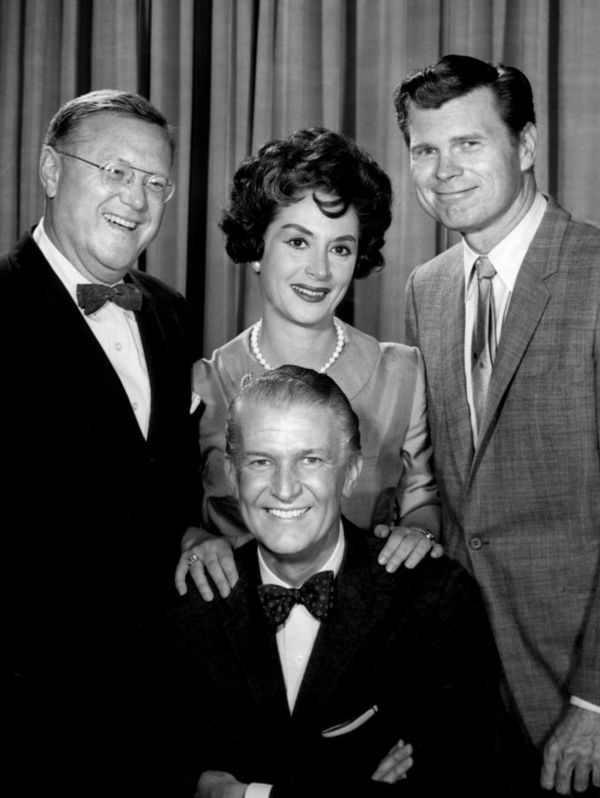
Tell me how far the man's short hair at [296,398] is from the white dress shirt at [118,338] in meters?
0.36

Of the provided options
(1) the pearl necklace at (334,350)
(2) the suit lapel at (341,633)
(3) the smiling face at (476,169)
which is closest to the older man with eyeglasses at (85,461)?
(1) the pearl necklace at (334,350)

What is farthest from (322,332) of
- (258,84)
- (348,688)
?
(258,84)

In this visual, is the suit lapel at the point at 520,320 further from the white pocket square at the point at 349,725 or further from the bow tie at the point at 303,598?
the white pocket square at the point at 349,725

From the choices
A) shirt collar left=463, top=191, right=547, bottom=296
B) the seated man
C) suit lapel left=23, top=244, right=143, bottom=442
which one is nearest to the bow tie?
the seated man

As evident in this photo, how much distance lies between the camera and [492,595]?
2.43 metres

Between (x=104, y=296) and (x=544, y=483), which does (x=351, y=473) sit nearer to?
(x=544, y=483)

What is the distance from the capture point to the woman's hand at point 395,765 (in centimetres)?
204

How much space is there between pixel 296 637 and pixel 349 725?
23 cm

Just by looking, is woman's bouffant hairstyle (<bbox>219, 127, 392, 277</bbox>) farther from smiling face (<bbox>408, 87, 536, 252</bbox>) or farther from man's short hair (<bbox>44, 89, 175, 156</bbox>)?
man's short hair (<bbox>44, 89, 175, 156</bbox>)

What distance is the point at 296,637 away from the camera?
87.6 inches

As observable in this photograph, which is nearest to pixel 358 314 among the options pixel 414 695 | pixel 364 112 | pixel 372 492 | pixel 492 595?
pixel 364 112

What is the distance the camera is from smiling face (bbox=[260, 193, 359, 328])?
260 centimetres

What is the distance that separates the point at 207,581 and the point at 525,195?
1287 millimetres

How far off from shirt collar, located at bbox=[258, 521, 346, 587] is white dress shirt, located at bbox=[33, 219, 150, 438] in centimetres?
48
